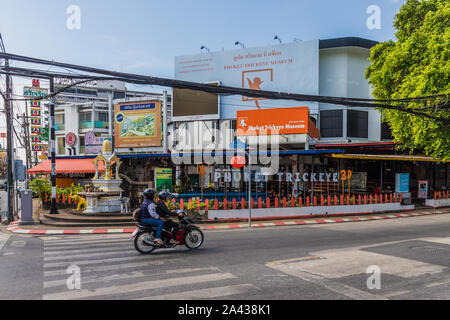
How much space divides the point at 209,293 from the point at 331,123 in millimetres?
30846

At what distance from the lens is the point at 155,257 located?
8859 millimetres

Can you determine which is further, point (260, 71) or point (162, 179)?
point (260, 71)

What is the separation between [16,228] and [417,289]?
597 inches

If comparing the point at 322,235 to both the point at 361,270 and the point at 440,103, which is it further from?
the point at 440,103

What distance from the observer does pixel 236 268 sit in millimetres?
7762

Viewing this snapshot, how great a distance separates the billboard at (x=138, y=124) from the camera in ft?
80.6

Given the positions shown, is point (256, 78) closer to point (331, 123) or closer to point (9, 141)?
point (331, 123)

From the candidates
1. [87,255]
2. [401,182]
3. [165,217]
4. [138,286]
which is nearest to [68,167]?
[87,255]

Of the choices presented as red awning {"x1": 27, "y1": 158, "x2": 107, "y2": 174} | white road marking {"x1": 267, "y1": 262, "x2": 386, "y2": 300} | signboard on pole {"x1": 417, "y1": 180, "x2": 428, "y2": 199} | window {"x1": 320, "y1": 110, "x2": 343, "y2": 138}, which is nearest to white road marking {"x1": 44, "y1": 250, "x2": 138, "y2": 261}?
white road marking {"x1": 267, "y1": 262, "x2": 386, "y2": 300}

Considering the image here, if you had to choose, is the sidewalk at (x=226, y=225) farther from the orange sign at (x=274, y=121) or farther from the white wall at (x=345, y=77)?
the white wall at (x=345, y=77)

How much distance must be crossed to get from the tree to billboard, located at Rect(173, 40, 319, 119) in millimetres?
10545

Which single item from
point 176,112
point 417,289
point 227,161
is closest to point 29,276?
point 417,289

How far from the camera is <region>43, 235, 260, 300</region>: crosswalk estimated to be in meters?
6.02

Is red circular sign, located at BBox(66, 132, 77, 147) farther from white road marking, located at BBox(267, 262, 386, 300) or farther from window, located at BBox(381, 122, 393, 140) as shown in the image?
white road marking, located at BBox(267, 262, 386, 300)
